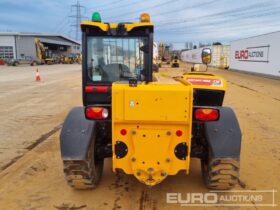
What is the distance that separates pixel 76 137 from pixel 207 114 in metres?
1.60

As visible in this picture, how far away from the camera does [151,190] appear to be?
397 cm

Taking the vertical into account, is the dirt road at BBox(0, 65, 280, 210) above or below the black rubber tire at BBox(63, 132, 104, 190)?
below

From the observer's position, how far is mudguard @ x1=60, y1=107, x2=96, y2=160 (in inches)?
137

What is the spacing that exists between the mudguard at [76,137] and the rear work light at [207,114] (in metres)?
1.33

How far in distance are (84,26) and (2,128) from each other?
425cm

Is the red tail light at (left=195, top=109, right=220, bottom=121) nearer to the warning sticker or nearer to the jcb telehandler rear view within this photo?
the jcb telehandler rear view

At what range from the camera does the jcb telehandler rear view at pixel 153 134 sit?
3072 mm

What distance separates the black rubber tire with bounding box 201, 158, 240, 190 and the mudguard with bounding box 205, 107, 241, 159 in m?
0.08

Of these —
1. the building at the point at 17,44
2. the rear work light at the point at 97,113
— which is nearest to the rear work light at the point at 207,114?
the rear work light at the point at 97,113

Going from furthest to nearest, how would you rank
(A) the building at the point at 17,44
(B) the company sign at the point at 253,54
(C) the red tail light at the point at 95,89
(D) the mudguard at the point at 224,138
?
1. (A) the building at the point at 17,44
2. (B) the company sign at the point at 253,54
3. (C) the red tail light at the point at 95,89
4. (D) the mudguard at the point at 224,138

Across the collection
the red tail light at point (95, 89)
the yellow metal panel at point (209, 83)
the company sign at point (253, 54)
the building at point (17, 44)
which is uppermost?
the building at point (17, 44)

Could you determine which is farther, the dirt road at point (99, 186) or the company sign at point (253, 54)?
the company sign at point (253, 54)

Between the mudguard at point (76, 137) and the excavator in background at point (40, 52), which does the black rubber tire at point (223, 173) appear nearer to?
the mudguard at point (76, 137)

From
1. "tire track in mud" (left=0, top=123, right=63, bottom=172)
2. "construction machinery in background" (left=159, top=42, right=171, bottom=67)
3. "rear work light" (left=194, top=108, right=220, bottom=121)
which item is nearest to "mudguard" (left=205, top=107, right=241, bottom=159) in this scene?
"rear work light" (left=194, top=108, right=220, bottom=121)
